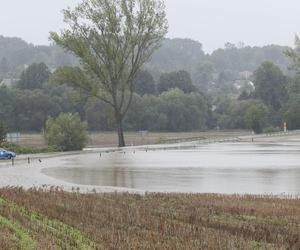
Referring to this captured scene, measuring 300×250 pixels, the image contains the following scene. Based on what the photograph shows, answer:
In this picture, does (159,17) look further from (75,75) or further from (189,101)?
(189,101)

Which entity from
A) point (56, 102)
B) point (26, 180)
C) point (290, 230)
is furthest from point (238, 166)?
point (56, 102)

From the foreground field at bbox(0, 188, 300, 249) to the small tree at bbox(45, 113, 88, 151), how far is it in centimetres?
4093

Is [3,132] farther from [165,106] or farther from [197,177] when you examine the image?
[165,106]

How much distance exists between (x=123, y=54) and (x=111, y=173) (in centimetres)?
3687

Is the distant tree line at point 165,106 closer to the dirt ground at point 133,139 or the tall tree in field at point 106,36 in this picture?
the dirt ground at point 133,139

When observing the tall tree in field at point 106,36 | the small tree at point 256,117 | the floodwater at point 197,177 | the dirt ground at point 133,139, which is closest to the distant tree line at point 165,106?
the small tree at point 256,117

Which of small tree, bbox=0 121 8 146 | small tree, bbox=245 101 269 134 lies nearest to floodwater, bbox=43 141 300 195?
small tree, bbox=0 121 8 146

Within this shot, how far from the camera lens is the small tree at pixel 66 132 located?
5922 centimetres

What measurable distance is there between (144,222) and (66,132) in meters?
47.1

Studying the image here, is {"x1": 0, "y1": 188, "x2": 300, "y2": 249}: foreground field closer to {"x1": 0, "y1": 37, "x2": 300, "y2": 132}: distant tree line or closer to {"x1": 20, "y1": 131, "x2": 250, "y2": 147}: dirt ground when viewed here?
{"x1": 20, "y1": 131, "x2": 250, "y2": 147}: dirt ground

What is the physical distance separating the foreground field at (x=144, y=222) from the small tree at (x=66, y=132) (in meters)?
40.9

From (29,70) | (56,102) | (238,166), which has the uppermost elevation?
(29,70)

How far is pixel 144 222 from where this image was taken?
13.4 m

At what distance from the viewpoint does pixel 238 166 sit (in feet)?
120
